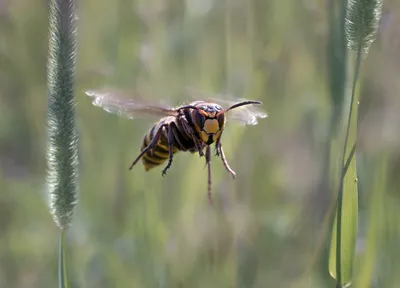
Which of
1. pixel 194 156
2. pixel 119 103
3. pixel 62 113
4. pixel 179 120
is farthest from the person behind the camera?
pixel 194 156

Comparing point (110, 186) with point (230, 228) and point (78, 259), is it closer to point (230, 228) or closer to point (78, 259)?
point (78, 259)

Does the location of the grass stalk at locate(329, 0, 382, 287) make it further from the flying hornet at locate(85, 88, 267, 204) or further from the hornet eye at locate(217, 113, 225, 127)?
the hornet eye at locate(217, 113, 225, 127)

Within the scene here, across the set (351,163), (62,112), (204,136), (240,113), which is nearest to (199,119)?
(204,136)

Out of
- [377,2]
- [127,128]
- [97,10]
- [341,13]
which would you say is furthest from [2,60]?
[377,2]

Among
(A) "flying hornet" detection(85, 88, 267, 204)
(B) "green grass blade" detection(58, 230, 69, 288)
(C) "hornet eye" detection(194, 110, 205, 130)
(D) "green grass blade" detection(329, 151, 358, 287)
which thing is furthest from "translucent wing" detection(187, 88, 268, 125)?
(B) "green grass blade" detection(58, 230, 69, 288)

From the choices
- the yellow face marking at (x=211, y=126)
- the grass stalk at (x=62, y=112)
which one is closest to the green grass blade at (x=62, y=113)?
the grass stalk at (x=62, y=112)

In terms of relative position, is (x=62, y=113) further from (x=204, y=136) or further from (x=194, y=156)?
(x=194, y=156)
